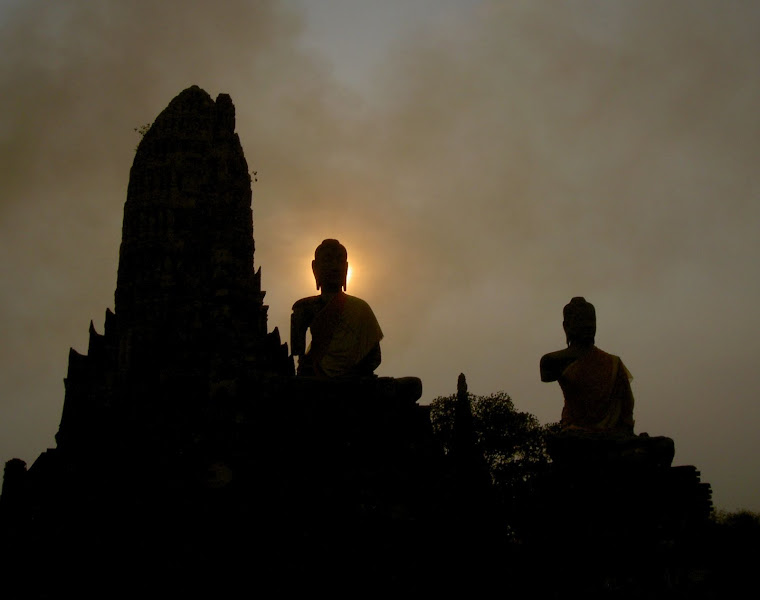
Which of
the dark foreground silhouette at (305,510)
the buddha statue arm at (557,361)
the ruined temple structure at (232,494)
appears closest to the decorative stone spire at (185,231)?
the ruined temple structure at (232,494)

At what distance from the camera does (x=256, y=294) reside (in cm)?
2523

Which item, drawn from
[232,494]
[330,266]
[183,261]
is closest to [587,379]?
[330,266]

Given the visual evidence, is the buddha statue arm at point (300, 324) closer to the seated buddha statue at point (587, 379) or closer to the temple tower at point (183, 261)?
the seated buddha statue at point (587, 379)

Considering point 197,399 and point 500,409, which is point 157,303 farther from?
point 500,409

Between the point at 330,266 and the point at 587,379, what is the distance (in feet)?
11.0

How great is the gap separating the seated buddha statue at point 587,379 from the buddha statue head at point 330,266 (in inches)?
106

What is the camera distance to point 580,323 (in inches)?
350

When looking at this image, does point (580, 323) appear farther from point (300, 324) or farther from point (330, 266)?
point (300, 324)

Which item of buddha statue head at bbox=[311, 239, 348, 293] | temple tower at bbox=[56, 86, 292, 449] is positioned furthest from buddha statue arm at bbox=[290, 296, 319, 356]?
temple tower at bbox=[56, 86, 292, 449]

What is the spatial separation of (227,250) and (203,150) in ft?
16.0

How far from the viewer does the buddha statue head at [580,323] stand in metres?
8.89

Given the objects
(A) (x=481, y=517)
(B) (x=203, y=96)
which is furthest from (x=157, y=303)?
(A) (x=481, y=517)

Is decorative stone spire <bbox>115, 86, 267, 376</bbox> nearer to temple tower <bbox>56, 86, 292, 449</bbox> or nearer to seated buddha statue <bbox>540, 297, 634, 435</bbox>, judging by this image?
temple tower <bbox>56, 86, 292, 449</bbox>

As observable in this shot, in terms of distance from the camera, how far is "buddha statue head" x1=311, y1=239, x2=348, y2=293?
973 cm
